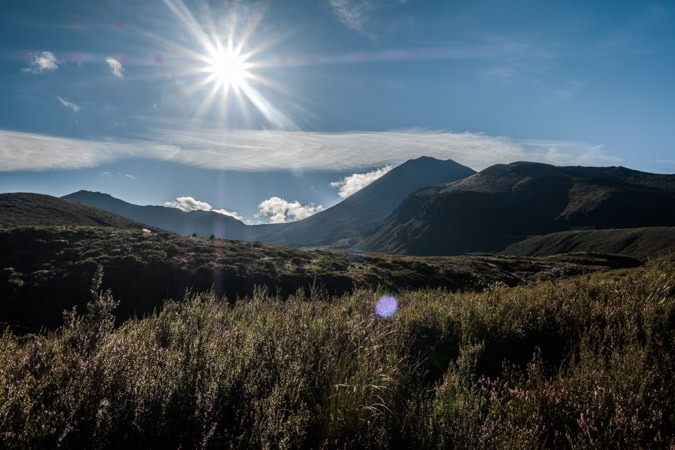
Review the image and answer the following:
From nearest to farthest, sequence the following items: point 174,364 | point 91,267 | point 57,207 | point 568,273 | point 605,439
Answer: point 605,439
point 174,364
point 91,267
point 568,273
point 57,207

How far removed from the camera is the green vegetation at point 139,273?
17.8 m

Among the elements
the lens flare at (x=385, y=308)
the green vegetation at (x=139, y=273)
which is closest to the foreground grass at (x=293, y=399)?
the lens flare at (x=385, y=308)

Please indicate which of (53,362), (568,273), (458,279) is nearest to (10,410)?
(53,362)

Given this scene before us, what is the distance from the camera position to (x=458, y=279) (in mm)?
34094

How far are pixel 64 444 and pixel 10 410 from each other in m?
0.65

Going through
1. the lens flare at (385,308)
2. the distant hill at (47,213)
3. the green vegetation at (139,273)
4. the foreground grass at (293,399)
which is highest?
the distant hill at (47,213)

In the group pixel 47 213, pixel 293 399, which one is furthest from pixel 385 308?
pixel 47 213

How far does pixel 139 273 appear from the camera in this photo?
21781 mm

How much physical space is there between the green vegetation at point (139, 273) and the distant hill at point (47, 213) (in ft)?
147

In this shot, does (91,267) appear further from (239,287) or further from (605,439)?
(605,439)

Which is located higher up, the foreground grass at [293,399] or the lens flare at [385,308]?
the foreground grass at [293,399]

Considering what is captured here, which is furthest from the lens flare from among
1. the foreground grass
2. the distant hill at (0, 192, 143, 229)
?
the distant hill at (0, 192, 143, 229)

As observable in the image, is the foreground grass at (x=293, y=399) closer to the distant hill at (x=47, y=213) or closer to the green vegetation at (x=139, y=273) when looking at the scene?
the green vegetation at (x=139, y=273)

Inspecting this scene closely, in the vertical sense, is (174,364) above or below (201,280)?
above
